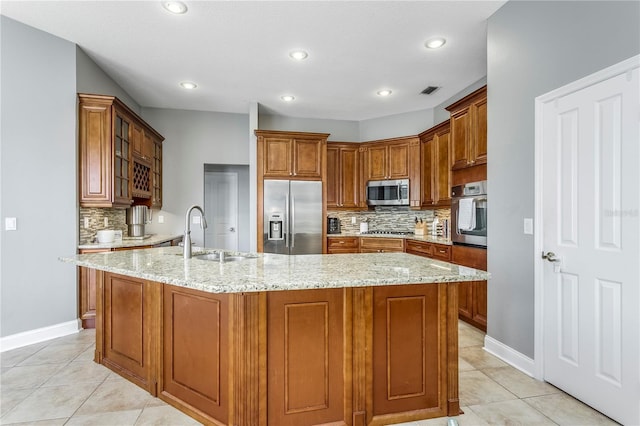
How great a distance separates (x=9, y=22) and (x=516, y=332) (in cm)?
517

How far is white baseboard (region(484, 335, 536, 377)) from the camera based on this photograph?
7.89 ft

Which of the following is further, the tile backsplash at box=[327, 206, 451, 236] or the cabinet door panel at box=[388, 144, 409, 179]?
the tile backsplash at box=[327, 206, 451, 236]

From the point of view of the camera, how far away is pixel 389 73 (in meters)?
3.97

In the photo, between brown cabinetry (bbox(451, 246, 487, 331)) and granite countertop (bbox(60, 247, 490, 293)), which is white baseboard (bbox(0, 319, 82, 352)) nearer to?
granite countertop (bbox(60, 247, 490, 293))

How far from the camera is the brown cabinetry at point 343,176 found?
17.8 ft

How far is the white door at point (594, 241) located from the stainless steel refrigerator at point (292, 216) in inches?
123

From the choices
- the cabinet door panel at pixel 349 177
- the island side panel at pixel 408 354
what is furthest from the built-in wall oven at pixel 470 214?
the cabinet door panel at pixel 349 177

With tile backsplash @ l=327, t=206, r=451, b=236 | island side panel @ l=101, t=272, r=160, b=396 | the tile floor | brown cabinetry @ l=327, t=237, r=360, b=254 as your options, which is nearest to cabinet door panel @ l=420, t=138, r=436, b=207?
tile backsplash @ l=327, t=206, r=451, b=236

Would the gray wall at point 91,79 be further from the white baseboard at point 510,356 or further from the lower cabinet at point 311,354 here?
the white baseboard at point 510,356

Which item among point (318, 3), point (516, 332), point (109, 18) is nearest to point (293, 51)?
point (318, 3)

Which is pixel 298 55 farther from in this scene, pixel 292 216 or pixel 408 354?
pixel 408 354

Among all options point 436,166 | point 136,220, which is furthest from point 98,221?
point 436,166

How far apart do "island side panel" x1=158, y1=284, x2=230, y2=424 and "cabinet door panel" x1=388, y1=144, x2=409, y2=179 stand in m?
4.00

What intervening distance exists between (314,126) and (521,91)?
372cm
